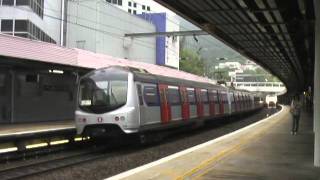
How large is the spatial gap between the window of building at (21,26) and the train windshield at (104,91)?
2323 cm

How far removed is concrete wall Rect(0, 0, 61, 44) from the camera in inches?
1583

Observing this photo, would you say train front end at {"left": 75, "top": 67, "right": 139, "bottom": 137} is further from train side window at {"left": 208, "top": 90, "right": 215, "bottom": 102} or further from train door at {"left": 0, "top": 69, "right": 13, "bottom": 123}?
train side window at {"left": 208, "top": 90, "right": 215, "bottom": 102}

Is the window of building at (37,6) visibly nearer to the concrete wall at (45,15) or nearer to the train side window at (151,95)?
the concrete wall at (45,15)

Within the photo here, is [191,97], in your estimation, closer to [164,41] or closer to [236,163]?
[236,163]

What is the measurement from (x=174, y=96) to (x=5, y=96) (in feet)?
30.6

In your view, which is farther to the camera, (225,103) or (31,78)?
(225,103)

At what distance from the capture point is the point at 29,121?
2816cm

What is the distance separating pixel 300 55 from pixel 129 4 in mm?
69661

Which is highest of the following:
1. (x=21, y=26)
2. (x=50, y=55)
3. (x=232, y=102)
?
(x=21, y=26)

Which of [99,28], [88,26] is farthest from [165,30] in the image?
[88,26]

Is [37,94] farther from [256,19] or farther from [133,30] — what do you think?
[133,30]

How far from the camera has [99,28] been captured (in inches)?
2205

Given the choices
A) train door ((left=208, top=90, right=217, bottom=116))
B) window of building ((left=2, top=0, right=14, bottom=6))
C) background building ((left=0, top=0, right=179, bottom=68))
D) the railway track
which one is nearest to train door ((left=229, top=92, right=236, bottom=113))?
train door ((left=208, top=90, right=217, bottom=116))

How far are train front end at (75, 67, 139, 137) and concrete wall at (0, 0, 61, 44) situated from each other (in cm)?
2370
